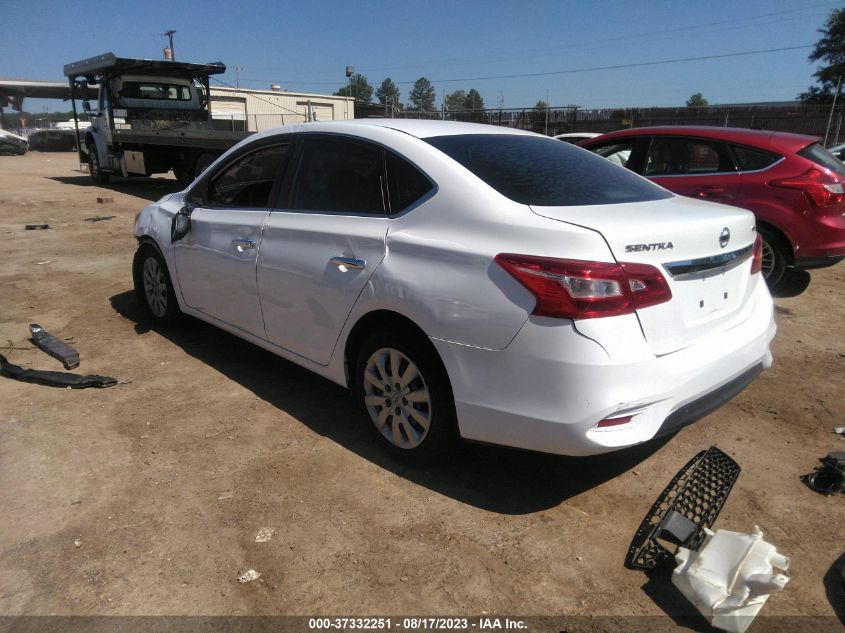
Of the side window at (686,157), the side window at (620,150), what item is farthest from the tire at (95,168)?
the side window at (686,157)

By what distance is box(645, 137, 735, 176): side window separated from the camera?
6219 mm

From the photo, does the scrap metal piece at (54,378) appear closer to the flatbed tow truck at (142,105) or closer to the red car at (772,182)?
the red car at (772,182)

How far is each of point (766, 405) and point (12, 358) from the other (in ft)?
17.4

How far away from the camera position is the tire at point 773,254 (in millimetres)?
5992

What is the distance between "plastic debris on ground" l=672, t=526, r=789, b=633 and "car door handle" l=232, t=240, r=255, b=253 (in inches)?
112

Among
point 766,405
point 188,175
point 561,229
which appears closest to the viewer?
point 561,229

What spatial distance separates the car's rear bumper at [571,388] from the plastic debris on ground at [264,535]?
0.94 meters

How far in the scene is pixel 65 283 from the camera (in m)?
6.89

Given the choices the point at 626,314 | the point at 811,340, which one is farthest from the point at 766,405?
the point at 626,314

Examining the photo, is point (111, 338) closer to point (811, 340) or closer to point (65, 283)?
point (65, 283)

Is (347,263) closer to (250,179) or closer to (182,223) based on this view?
(250,179)

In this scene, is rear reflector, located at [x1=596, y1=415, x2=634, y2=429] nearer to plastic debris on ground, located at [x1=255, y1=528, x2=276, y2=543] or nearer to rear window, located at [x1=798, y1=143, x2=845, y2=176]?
plastic debris on ground, located at [x1=255, y1=528, x2=276, y2=543]

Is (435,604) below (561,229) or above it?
below

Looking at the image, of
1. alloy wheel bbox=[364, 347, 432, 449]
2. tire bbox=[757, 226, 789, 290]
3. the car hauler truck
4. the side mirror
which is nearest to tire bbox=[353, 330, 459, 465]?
alloy wheel bbox=[364, 347, 432, 449]
